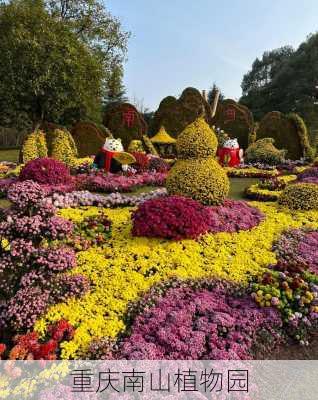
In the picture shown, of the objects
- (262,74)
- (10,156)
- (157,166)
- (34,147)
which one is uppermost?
(262,74)

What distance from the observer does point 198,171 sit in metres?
7.62

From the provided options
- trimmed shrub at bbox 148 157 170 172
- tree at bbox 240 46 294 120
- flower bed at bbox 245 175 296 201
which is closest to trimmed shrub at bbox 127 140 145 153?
trimmed shrub at bbox 148 157 170 172

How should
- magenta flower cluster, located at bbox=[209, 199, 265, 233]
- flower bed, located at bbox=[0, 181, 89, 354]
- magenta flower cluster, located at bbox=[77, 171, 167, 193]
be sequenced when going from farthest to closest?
magenta flower cluster, located at bbox=[77, 171, 167, 193]
magenta flower cluster, located at bbox=[209, 199, 265, 233]
flower bed, located at bbox=[0, 181, 89, 354]

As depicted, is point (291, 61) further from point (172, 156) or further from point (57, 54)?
point (57, 54)

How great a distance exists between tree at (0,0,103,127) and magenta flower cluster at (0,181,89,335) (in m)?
15.2

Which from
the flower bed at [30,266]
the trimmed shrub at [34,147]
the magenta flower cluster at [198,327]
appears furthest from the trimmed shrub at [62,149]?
the magenta flower cluster at [198,327]

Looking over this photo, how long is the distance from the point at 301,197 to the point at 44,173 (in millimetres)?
6452

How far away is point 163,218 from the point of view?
5867mm

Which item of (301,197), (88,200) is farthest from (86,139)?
(301,197)

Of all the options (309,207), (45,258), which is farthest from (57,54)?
(45,258)

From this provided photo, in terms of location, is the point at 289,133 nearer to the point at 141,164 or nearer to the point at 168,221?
the point at 141,164

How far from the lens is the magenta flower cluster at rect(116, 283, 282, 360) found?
12.5 feet

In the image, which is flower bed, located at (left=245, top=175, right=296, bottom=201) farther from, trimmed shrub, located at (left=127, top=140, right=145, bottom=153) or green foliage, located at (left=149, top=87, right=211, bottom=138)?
green foliage, located at (left=149, top=87, right=211, bottom=138)

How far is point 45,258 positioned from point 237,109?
19.4m
